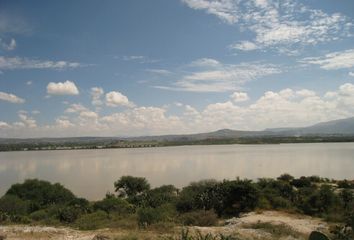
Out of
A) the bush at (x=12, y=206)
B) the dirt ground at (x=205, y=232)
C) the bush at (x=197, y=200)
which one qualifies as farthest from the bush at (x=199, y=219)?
the bush at (x=12, y=206)

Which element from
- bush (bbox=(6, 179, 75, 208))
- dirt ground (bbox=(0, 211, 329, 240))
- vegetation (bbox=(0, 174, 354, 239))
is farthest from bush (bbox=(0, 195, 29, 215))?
dirt ground (bbox=(0, 211, 329, 240))

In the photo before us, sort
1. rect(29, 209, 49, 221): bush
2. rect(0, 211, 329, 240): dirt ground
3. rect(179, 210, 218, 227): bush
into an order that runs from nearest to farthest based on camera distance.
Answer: rect(0, 211, 329, 240): dirt ground < rect(179, 210, 218, 227): bush < rect(29, 209, 49, 221): bush

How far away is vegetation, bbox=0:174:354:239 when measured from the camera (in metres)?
20.8

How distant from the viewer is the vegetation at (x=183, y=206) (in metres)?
20.8

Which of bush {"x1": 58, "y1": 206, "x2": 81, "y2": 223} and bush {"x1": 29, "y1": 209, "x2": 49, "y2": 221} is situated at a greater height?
bush {"x1": 58, "y1": 206, "x2": 81, "y2": 223}

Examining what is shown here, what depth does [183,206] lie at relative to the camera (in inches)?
1114

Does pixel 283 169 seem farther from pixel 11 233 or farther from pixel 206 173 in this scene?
pixel 11 233

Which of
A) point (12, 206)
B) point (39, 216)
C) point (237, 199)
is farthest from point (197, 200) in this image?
point (12, 206)

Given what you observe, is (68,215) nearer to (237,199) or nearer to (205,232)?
(205,232)

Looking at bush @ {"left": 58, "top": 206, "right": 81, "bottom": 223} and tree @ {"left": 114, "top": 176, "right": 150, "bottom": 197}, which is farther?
tree @ {"left": 114, "top": 176, "right": 150, "bottom": 197}

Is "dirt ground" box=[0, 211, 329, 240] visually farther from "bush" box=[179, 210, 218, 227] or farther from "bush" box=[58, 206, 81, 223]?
"bush" box=[58, 206, 81, 223]

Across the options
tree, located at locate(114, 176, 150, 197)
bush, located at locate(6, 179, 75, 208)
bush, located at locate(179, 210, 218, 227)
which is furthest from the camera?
tree, located at locate(114, 176, 150, 197)

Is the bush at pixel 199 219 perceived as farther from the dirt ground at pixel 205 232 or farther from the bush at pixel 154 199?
the bush at pixel 154 199

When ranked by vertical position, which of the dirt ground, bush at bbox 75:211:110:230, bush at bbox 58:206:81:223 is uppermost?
the dirt ground
